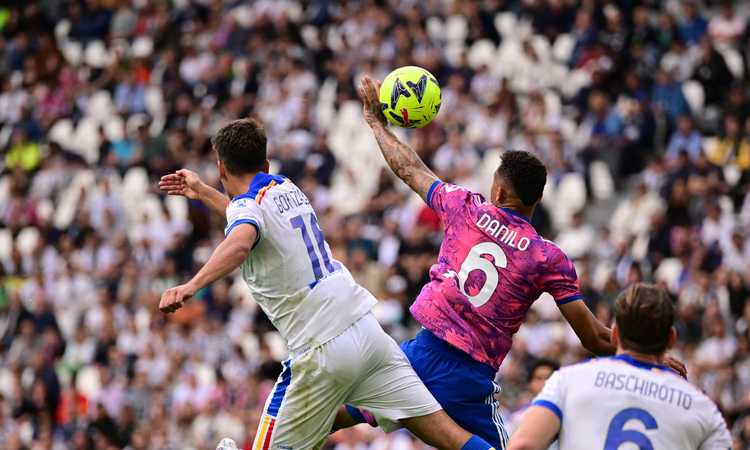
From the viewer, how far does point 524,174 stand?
850 centimetres

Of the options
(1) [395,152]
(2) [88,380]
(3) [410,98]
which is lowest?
(2) [88,380]

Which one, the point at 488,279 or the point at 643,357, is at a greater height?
the point at 488,279

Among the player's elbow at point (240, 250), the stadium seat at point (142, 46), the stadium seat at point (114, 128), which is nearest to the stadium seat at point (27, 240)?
the stadium seat at point (114, 128)

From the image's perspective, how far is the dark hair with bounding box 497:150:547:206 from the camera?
335 inches

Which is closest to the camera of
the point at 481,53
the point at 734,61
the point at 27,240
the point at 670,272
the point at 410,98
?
the point at 410,98

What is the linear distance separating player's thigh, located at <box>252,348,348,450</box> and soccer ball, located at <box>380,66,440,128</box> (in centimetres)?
183

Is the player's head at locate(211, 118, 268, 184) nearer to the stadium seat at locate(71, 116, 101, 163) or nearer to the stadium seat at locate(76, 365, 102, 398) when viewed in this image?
the stadium seat at locate(76, 365, 102, 398)

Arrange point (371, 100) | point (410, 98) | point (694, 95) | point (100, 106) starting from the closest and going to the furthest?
1. point (410, 98)
2. point (371, 100)
3. point (694, 95)
4. point (100, 106)

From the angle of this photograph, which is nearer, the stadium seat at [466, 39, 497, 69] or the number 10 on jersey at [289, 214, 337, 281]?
the number 10 on jersey at [289, 214, 337, 281]

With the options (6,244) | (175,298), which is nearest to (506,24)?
(6,244)

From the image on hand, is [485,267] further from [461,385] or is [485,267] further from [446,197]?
[461,385]

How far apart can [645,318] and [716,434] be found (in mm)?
628

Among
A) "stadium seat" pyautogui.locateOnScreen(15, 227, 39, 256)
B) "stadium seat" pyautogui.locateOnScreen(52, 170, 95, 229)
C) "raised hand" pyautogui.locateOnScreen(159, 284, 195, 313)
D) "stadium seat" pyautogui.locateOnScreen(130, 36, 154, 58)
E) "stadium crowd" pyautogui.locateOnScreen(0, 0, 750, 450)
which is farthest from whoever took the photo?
"stadium seat" pyautogui.locateOnScreen(130, 36, 154, 58)

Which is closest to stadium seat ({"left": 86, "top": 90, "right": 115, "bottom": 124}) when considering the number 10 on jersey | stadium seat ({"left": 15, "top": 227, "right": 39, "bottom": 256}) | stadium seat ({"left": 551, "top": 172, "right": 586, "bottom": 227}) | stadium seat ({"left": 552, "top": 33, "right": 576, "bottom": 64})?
stadium seat ({"left": 15, "top": 227, "right": 39, "bottom": 256})
